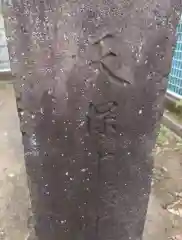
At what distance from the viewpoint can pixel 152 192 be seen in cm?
231

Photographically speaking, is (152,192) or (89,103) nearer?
(89,103)

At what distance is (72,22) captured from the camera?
1122 mm

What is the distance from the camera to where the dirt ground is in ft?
6.47

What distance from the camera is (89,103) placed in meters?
1.26

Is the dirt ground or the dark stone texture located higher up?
the dark stone texture

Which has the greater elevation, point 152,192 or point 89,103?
point 89,103

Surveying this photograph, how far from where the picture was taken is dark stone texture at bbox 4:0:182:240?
1.13 meters

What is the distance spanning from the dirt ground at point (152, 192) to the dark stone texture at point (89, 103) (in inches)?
9.7

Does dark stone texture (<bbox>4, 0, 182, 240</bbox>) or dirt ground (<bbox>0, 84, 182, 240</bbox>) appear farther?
dirt ground (<bbox>0, 84, 182, 240</bbox>)

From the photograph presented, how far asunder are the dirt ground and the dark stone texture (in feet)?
0.81

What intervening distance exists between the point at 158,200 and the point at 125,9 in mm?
1402

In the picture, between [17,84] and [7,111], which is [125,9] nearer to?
[17,84]

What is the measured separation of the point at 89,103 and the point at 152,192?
47.8 inches

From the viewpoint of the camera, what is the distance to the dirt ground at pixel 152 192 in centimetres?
197
